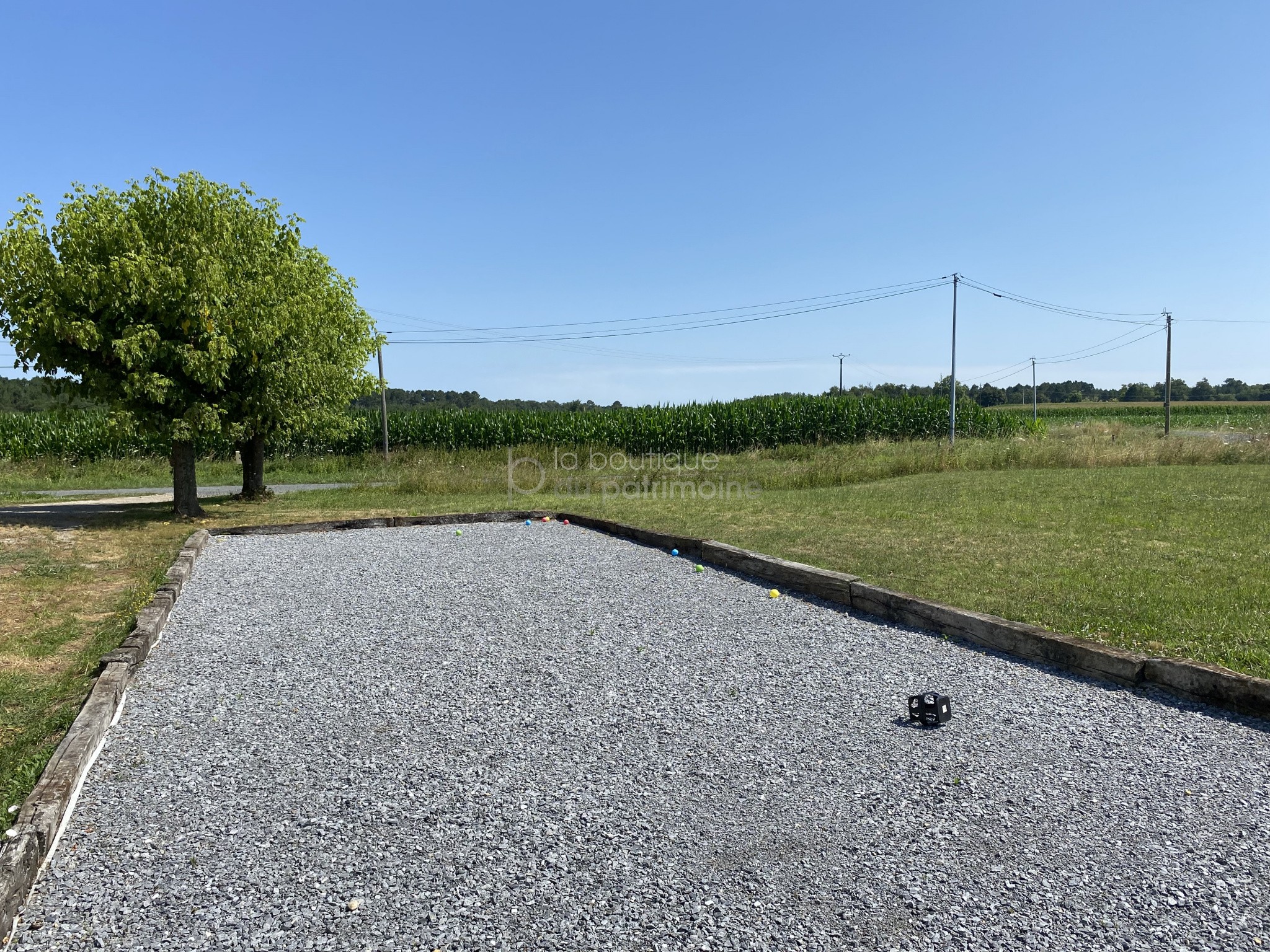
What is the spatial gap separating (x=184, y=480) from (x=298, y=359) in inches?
108

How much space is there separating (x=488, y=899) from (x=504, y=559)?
6766mm

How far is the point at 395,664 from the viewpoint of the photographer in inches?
214

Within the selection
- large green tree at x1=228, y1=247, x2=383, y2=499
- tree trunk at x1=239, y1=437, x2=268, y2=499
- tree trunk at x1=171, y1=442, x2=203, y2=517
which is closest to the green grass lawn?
tree trunk at x1=171, y1=442, x2=203, y2=517

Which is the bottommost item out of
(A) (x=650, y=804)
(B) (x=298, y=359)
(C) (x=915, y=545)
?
(A) (x=650, y=804)

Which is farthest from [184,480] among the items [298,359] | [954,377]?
[954,377]

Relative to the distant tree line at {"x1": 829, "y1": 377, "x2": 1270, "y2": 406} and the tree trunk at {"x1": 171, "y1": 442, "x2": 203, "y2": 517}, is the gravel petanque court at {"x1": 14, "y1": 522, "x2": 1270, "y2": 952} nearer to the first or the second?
the tree trunk at {"x1": 171, "y1": 442, "x2": 203, "y2": 517}

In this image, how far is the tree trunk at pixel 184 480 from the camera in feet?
43.1

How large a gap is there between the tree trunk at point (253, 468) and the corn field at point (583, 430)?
10.1 meters

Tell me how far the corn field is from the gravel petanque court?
22679 millimetres

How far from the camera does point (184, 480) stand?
43.1 ft

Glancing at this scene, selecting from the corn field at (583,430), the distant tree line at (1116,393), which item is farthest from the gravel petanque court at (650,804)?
the distant tree line at (1116,393)

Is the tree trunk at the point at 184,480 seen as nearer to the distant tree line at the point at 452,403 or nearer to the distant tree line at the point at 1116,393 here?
the distant tree line at the point at 452,403

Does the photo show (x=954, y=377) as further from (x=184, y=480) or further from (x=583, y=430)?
(x=184, y=480)

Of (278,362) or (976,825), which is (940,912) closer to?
(976,825)
